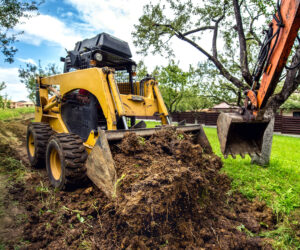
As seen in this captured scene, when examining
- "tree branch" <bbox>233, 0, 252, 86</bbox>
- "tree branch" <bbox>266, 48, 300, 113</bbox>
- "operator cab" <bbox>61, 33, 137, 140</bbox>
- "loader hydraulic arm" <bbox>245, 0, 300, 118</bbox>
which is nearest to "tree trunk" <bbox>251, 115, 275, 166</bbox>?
"tree branch" <bbox>266, 48, 300, 113</bbox>

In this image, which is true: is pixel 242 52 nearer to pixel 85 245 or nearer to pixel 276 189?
pixel 276 189

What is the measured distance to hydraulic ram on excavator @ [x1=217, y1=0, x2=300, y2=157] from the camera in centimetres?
261

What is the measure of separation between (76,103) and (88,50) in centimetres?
110

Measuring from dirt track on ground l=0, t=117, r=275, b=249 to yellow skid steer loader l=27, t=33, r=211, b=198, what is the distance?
27 cm

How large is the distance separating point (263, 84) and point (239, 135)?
1.02m

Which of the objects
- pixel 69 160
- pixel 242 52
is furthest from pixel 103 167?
pixel 242 52

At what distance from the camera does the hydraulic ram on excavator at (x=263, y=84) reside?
261 cm

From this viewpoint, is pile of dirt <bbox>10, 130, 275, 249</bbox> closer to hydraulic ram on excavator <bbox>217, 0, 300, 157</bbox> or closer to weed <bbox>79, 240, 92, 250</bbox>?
weed <bbox>79, 240, 92, 250</bbox>

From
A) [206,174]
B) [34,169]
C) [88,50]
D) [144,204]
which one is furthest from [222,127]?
[34,169]

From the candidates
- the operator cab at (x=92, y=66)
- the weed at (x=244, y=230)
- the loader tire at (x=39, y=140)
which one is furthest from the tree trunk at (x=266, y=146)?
the loader tire at (x=39, y=140)

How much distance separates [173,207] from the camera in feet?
7.74

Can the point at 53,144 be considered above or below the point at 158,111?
below

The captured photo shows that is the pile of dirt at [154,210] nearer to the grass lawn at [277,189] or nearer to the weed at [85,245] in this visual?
the weed at [85,245]

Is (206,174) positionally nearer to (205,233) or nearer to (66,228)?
(205,233)
